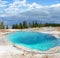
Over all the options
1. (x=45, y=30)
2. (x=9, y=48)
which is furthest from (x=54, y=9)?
(x=9, y=48)

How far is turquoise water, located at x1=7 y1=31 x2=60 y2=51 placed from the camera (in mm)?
2828

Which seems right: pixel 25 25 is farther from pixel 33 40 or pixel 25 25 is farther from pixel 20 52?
pixel 20 52

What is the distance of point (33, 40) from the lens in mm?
2850

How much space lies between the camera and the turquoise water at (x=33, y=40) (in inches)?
111

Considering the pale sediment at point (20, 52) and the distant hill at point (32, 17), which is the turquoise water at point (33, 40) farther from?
the distant hill at point (32, 17)

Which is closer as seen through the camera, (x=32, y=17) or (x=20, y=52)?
(x=20, y=52)

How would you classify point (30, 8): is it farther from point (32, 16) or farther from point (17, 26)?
point (17, 26)

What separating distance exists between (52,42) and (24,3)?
90cm

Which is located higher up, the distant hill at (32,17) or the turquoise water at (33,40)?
the distant hill at (32,17)

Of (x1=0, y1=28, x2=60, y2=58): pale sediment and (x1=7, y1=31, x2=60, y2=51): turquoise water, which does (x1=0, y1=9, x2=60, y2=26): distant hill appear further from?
(x1=0, y1=28, x2=60, y2=58): pale sediment

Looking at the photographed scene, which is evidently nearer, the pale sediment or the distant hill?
the pale sediment

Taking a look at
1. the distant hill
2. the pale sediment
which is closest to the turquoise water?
the pale sediment

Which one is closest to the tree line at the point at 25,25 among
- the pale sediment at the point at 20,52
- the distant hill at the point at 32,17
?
the distant hill at the point at 32,17

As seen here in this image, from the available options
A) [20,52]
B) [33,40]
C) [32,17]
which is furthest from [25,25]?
[20,52]
